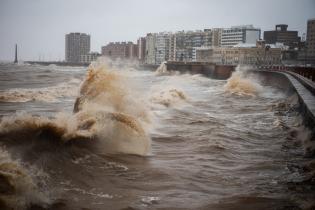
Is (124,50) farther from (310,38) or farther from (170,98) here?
(170,98)

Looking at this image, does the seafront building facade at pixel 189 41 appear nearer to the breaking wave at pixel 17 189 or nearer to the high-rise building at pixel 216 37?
the high-rise building at pixel 216 37

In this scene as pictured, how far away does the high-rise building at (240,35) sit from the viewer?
420 ft

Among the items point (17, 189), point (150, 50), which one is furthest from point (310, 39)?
point (17, 189)

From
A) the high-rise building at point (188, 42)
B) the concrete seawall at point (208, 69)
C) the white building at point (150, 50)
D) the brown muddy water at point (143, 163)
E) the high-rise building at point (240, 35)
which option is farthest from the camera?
the white building at point (150, 50)

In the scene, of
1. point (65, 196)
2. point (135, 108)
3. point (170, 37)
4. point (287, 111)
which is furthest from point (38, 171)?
point (170, 37)

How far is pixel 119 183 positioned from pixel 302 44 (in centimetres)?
13597

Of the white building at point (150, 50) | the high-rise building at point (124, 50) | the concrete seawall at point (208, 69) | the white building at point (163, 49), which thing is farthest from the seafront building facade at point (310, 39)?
the high-rise building at point (124, 50)

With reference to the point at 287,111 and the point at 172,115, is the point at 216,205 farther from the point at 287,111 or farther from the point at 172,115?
the point at 287,111

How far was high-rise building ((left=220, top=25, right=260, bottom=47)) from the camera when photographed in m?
128

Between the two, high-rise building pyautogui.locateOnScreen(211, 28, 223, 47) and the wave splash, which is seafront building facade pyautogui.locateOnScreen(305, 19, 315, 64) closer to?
high-rise building pyautogui.locateOnScreen(211, 28, 223, 47)

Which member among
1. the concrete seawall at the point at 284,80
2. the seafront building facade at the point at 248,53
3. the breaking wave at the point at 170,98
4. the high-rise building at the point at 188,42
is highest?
the high-rise building at the point at 188,42

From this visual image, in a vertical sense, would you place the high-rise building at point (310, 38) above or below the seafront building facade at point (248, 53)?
above

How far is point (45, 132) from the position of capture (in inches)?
288

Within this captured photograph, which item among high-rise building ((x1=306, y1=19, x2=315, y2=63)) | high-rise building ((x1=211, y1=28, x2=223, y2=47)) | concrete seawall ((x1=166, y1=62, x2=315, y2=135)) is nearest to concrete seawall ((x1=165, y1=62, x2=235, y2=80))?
concrete seawall ((x1=166, y1=62, x2=315, y2=135))
